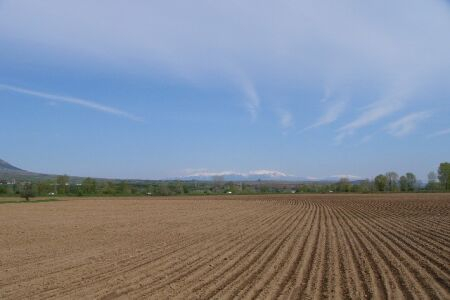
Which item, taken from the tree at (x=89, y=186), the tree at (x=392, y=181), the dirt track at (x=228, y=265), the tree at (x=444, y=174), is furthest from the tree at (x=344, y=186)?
the dirt track at (x=228, y=265)

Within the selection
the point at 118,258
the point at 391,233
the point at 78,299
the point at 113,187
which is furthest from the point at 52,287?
the point at 113,187

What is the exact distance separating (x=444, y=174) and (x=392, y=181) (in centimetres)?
1374

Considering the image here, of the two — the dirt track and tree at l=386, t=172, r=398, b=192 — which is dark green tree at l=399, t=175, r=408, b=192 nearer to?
tree at l=386, t=172, r=398, b=192

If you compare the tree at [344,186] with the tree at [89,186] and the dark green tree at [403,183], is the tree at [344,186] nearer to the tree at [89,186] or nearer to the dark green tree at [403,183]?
the dark green tree at [403,183]

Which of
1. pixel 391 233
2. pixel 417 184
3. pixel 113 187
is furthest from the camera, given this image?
pixel 417 184

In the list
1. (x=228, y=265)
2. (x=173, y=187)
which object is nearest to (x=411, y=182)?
(x=173, y=187)

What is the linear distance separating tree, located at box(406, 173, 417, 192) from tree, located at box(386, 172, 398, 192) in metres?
3.05

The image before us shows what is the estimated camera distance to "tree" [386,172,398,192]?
434ft

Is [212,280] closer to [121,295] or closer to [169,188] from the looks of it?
[121,295]

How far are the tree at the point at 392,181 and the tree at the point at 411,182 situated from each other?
3.05 meters

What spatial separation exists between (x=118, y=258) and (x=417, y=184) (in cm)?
13825

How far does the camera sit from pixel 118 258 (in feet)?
52.9

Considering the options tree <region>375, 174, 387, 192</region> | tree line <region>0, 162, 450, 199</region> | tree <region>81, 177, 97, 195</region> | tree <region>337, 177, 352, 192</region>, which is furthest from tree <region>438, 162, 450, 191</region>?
tree <region>81, 177, 97, 195</region>

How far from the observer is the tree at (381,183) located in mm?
134275
